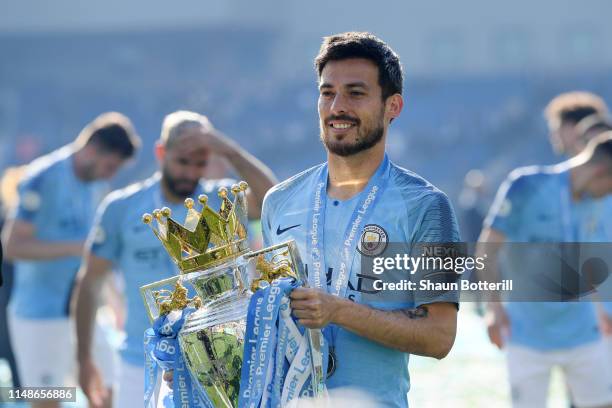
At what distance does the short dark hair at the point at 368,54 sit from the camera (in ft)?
9.48

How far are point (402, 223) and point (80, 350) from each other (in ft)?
8.92

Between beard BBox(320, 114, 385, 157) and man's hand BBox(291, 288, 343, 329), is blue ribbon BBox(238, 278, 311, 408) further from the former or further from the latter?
beard BBox(320, 114, 385, 157)

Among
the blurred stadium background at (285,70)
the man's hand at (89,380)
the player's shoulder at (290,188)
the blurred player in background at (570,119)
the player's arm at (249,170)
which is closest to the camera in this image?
the player's shoulder at (290,188)

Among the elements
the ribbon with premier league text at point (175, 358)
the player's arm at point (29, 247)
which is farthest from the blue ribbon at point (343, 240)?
the player's arm at point (29, 247)

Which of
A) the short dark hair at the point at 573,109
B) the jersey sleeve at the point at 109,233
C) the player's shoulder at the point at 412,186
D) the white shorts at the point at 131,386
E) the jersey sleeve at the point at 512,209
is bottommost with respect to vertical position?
the white shorts at the point at 131,386

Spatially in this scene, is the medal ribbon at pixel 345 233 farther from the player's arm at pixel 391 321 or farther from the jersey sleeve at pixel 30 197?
the jersey sleeve at pixel 30 197

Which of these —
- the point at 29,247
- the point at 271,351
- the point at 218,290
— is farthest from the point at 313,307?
the point at 29,247

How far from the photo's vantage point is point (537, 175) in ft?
18.7

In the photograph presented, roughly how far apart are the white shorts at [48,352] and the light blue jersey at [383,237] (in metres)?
4.00

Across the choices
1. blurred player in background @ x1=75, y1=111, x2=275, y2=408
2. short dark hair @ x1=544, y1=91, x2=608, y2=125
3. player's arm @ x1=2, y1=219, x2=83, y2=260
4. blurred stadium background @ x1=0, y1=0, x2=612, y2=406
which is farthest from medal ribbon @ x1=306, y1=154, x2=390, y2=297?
blurred stadium background @ x1=0, y1=0, x2=612, y2=406

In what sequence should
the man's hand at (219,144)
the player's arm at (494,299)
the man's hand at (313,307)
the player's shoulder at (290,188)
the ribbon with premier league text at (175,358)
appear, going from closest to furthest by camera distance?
the man's hand at (313,307) → the ribbon with premier league text at (175,358) → the player's shoulder at (290,188) → the man's hand at (219,144) → the player's arm at (494,299)

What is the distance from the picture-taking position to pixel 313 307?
2.58 metres

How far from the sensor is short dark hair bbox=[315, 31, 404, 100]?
2891 millimetres

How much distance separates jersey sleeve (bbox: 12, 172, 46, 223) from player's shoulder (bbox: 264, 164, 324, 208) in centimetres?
362
